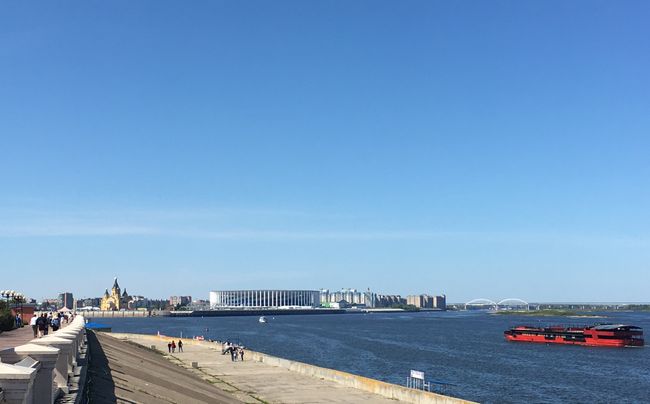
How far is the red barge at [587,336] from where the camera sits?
11025 centimetres

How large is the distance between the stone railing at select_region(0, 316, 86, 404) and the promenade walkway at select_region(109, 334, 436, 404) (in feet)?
66.8

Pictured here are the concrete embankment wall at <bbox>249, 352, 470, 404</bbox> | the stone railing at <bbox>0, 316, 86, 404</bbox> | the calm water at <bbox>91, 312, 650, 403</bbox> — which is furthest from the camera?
Result: the calm water at <bbox>91, 312, 650, 403</bbox>

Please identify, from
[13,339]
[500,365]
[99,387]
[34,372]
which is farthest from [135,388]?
[500,365]

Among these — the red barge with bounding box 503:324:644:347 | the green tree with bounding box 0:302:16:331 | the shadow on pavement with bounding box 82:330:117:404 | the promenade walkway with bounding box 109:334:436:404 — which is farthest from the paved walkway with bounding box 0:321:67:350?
the red barge with bounding box 503:324:644:347

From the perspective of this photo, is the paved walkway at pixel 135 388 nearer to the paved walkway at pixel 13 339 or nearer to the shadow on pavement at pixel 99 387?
the shadow on pavement at pixel 99 387

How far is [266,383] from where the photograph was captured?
44000mm

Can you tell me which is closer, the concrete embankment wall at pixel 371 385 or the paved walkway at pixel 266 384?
the concrete embankment wall at pixel 371 385

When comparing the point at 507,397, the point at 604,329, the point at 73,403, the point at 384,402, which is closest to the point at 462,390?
the point at 507,397

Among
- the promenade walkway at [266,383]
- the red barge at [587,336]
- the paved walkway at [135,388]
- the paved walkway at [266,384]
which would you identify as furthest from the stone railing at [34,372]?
the red barge at [587,336]

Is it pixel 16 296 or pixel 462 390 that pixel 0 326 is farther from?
pixel 462 390

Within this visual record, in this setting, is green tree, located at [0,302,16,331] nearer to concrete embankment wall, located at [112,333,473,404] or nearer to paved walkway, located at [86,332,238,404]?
paved walkway, located at [86,332,238,404]

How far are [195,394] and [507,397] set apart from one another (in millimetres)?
31328

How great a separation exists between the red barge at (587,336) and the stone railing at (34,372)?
109740mm

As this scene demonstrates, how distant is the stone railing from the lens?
8836mm
